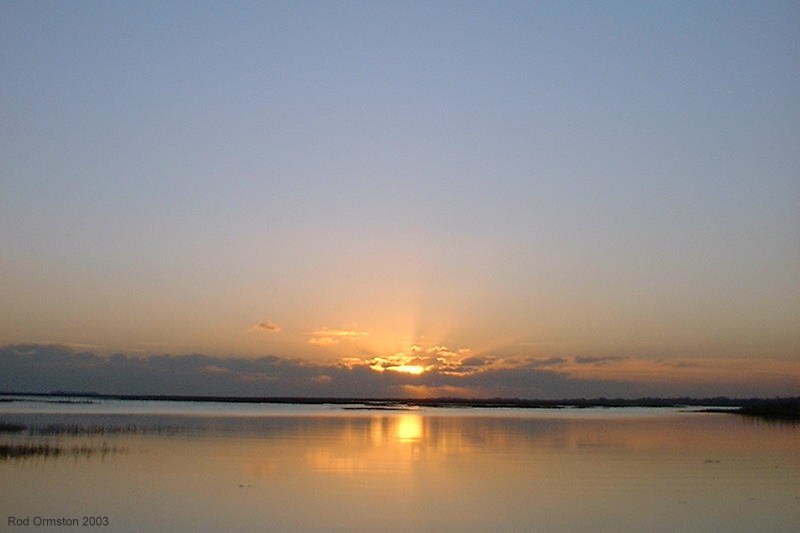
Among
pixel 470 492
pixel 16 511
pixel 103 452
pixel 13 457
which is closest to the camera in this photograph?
pixel 16 511

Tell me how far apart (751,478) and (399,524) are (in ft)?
51.8

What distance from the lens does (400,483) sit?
96.6ft

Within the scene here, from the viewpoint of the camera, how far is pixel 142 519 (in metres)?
22.4

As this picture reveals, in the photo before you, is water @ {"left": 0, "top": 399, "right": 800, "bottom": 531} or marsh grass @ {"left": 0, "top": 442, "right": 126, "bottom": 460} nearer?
water @ {"left": 0, "top": 399, "right": 800, "bottom": 531}

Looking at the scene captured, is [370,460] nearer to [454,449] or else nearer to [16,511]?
[454,449]

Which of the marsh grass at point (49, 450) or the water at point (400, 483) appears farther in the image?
the marsh grass at point (49, 450)

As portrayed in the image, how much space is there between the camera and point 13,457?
33188mm

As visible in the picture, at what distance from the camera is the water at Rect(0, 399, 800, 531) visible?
75.7 feet

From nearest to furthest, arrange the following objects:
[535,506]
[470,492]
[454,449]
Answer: [535,506]
[470,492]
[454,449]

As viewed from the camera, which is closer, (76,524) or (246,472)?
(76,524)

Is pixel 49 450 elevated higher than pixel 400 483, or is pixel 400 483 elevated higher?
pixel 49 450

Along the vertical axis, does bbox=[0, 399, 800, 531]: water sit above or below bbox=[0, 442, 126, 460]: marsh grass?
below

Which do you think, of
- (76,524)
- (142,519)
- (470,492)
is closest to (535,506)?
(470,492)

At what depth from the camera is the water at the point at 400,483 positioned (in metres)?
23.1
